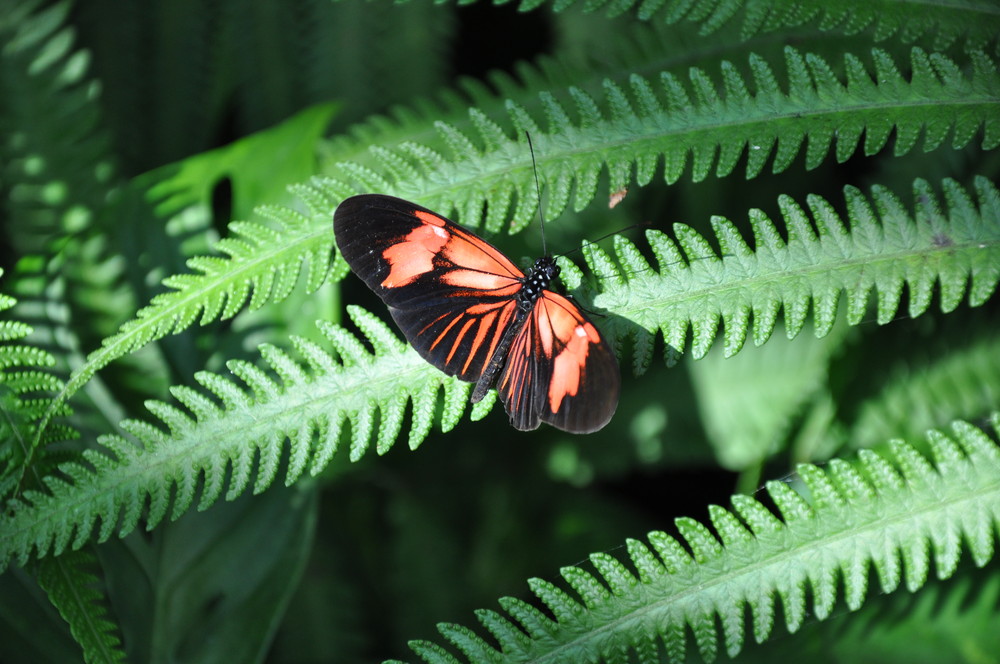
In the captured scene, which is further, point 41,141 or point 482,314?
point 41,141

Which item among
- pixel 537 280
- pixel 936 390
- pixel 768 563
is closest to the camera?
pixel 768 563

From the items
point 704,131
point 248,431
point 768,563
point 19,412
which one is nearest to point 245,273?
point 248,431

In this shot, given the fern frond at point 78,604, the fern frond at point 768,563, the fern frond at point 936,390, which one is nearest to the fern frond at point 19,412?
the fern frond at point 78,604

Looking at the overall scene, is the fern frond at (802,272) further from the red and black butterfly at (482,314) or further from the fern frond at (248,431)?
the fern frond at (248,431)

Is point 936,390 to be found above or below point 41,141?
below

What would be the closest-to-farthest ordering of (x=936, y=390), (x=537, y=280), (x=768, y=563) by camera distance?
1. (x=768, y=563)
2. (x=537, y=280)
3. (x=936, y=390)

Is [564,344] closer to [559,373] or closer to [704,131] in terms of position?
[559,373]

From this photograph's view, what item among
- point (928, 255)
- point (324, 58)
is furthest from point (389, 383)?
point (324, 58)
